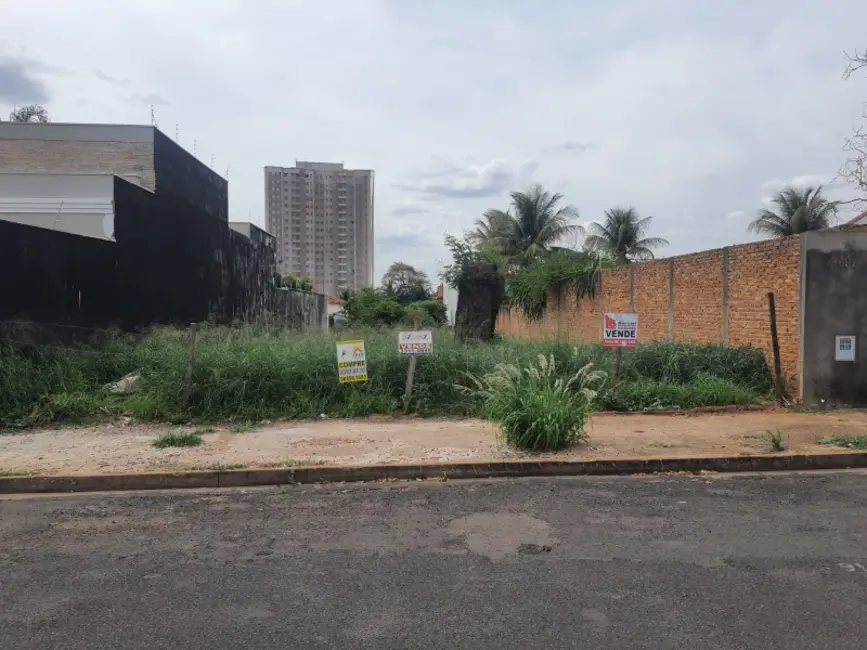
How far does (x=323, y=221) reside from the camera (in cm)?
7256

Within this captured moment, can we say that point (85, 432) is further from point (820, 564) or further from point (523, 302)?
point (523, 302)

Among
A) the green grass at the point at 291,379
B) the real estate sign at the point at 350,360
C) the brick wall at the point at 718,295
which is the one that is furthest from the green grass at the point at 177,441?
the brick wall at the point at 718,295

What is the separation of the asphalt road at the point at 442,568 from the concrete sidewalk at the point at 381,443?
2.76 feet

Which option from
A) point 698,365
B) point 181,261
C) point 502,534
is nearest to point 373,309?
point 181,261

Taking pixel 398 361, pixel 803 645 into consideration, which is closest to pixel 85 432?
pixel 398 361

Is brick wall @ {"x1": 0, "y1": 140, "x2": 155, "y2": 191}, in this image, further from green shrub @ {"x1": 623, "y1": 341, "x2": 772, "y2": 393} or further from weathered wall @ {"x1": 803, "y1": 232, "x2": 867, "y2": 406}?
weathered wall @ {"x1": 803, "y1": 232, "x2": 867, "y2": 406}

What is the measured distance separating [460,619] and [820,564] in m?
2.63

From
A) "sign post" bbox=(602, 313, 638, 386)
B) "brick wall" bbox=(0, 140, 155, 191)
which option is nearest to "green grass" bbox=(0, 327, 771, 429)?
"sign post" bbox=(602, 313, 638, 386)

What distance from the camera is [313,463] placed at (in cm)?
743

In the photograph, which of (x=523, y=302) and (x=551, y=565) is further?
(x=523, y=302)

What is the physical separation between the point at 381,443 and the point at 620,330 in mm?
4557

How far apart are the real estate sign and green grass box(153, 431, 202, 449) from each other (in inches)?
97.9

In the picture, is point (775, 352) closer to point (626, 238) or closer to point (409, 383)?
point (409, 383)

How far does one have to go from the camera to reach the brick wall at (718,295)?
37.6 ft
